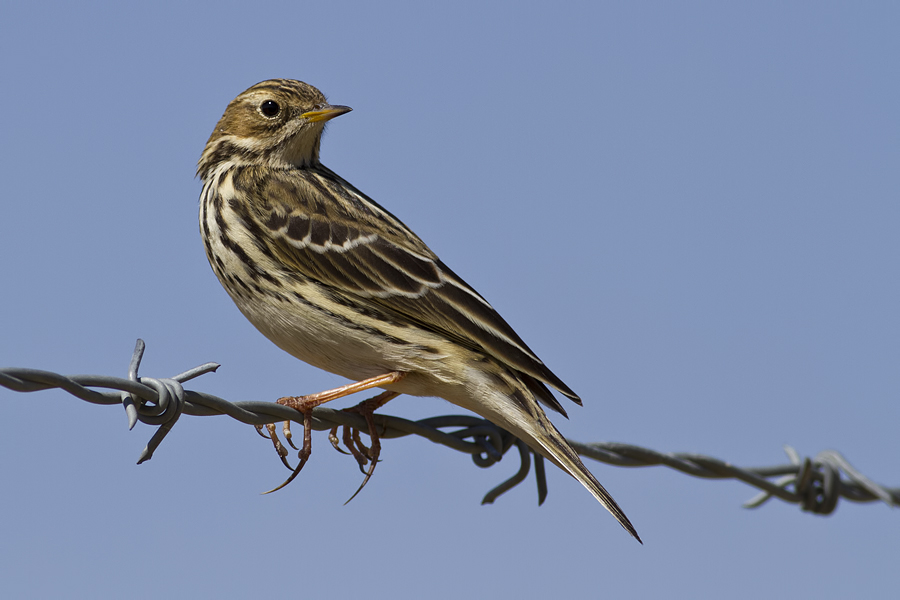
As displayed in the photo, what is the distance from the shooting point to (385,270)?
662cm

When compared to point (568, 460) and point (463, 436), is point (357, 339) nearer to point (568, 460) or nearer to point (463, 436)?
point (463, 436)

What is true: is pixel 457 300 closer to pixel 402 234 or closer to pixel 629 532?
pixel 402 234

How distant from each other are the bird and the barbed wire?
20cm

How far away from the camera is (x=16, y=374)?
3.82m

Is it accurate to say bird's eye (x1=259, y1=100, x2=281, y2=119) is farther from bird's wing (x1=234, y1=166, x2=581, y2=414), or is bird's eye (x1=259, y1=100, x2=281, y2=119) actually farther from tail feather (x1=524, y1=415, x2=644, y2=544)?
tail feather (x1=524, y1=415, x2=644, y2=544)

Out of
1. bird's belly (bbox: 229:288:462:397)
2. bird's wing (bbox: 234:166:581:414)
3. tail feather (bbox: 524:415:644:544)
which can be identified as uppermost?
bird's wing (bbox: 234:166:581:414)

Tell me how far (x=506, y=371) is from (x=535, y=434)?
57cm

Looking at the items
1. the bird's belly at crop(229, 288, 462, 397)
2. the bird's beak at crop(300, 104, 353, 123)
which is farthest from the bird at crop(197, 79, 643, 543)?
the bird's beak at crop(300, 104, 353, 123)

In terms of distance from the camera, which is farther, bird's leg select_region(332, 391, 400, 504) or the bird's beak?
the bird's beak

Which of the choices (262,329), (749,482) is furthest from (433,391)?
(749,482)

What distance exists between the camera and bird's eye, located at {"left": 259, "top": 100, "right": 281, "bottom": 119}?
8047mm

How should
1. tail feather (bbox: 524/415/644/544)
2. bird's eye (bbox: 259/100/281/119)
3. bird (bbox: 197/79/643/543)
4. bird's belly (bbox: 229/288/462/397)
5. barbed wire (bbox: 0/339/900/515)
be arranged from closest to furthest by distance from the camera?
barbed wire (bbox: 0/339/900/515) < tail feather (bbox: 524/415/644/544) < bird (bbox: 197/79/643/543) < bird's belly (bbox: 229/288/462/397) < bird's eye (bbox: 259/100/281/119)

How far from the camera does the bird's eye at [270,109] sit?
26.4 feet

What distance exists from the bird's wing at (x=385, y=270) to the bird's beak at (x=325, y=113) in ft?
2.97
